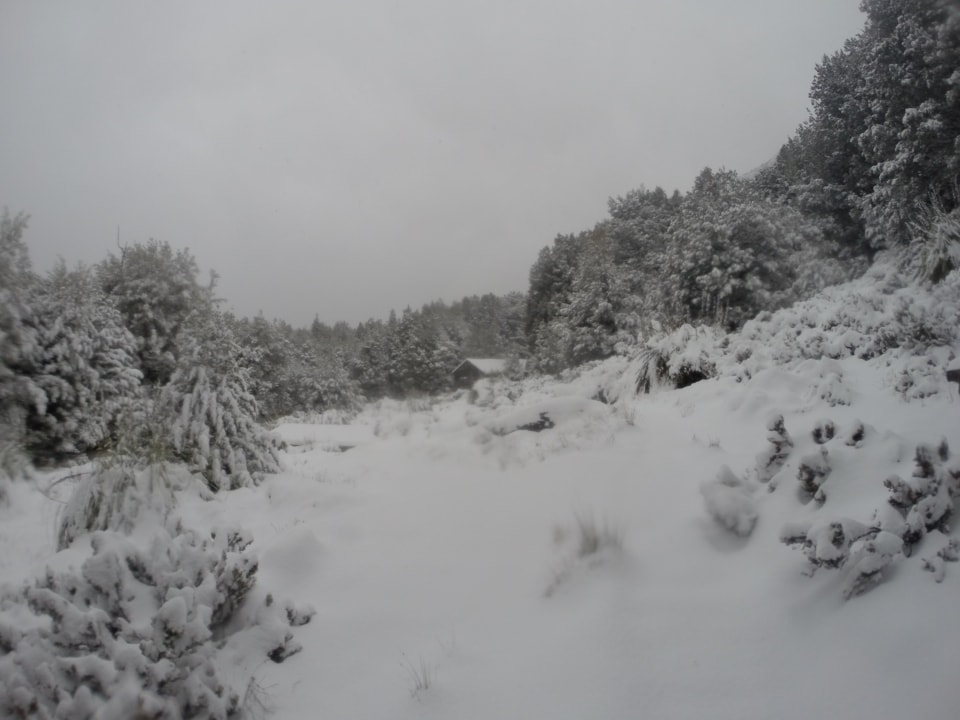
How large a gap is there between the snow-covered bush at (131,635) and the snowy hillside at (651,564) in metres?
0.11

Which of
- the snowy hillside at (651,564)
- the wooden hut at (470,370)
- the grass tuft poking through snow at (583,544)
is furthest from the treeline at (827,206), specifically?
the wooden hut at (470,370)

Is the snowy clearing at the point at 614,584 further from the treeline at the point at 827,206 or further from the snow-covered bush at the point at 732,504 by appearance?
the treeline at the point at 827,206

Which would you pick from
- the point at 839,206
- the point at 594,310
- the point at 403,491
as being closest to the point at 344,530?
the point at 403,491

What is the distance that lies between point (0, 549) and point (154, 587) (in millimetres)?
2654

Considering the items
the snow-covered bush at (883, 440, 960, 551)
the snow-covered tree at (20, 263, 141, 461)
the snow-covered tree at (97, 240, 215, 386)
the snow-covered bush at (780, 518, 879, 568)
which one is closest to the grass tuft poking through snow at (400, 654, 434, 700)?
the snow-covered bush at (780, 518, 879, 568)

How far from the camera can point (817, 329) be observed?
6457 millimetres

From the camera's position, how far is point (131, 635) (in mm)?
1809

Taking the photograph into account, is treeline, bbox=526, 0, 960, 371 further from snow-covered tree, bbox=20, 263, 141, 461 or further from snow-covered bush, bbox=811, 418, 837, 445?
snow-covered tree, bbox=20, 263, 141, 461

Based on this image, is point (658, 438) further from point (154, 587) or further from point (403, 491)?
point (154, 587)

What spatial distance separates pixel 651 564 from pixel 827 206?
2251 centimetres

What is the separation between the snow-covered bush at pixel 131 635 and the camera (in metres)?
1.57

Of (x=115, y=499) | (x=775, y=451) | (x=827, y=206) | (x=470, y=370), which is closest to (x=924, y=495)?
(x=775, y=451)

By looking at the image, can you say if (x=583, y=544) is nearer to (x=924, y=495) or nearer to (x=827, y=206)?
(x=924, y=495)

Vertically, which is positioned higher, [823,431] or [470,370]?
[823,431]
